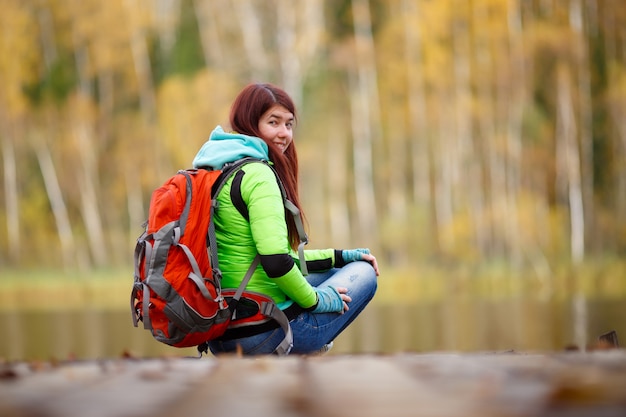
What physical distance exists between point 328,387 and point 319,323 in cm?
168

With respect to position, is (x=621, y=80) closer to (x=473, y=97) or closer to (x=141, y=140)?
(x=473, y=97)

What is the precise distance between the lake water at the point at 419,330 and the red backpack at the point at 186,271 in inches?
151

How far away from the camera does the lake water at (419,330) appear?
908 centimetres

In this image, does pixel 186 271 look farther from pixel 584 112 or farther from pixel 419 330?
pixel 584 112

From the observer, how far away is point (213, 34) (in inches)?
917

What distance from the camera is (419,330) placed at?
36.2 ft

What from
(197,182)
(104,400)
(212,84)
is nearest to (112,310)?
(212,84)

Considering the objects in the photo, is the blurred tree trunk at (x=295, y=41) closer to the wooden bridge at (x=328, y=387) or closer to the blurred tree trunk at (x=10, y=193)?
the blurred tree trunk at (x=10, y=193)

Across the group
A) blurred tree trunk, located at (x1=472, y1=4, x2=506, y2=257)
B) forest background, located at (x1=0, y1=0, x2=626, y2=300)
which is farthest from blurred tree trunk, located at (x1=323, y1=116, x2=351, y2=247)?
blurred tree trunk, located at (x1=472, y1=4, x2=506, y2=257)

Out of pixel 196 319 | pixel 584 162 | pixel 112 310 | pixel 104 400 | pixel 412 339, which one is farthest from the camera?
pixel 584 162

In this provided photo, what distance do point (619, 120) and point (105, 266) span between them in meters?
11.7

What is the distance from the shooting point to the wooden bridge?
1568 mm

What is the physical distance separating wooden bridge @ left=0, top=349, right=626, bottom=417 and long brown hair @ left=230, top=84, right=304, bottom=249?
4.09 feet

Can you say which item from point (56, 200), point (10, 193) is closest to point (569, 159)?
point (56, 200)
